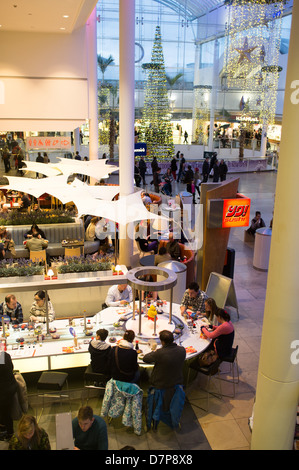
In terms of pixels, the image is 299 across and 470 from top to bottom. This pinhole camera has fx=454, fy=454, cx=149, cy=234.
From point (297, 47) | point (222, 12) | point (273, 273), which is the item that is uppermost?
point (222, 12)

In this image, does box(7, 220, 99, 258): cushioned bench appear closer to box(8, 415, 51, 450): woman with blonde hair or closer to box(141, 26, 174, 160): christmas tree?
box(8, 415, 51, 450): woman with blonde hair

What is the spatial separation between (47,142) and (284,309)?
15.4m

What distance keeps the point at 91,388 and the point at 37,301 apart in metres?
1.62

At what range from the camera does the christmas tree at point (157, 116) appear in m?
22.9

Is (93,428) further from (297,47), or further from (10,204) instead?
(10,204)

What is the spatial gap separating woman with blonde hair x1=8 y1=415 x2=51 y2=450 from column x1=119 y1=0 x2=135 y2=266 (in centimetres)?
732

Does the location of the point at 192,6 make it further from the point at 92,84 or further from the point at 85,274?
the point at 85,274

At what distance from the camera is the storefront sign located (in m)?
17.9

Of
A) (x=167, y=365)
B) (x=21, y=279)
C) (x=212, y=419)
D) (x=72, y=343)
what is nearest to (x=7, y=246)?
(x=21, y=279)

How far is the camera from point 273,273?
13.9ft

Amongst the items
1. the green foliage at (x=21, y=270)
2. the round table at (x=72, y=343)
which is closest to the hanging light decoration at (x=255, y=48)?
the green foliage at (x=21, y=270)

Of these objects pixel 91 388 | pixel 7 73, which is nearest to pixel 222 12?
pixel 7 73

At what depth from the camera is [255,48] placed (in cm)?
1950
